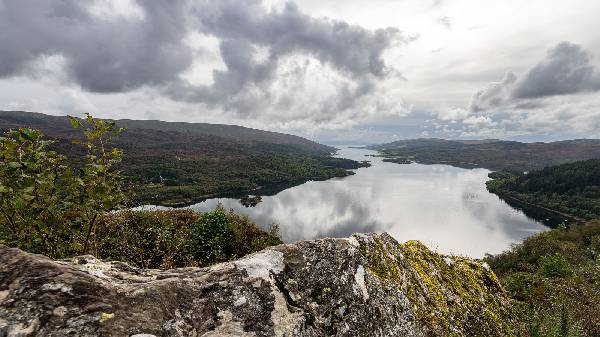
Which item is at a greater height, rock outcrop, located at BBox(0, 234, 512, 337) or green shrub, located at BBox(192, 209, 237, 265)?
rock outcrop, located at BBox(0, 234, 512, 337)

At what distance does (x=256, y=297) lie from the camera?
16.8ft

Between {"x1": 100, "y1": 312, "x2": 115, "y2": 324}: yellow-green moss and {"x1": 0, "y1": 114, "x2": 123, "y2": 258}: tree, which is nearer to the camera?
{"x1": 100, "y1": 312, "x2": 115, "y2": 324}: yellow-green moss

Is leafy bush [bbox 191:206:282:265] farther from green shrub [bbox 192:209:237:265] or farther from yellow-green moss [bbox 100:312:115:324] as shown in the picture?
yellow-green moss [bbox 100:312:115:324]

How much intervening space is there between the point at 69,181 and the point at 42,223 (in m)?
0.81

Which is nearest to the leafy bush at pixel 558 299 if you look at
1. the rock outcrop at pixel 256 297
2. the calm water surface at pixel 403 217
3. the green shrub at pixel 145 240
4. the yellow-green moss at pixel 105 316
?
the rock outcrop at pixel 256 297

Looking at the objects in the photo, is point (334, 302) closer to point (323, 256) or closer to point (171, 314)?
point (323, 256)

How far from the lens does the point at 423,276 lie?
25.6 feet

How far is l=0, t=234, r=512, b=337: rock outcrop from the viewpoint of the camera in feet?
12.9

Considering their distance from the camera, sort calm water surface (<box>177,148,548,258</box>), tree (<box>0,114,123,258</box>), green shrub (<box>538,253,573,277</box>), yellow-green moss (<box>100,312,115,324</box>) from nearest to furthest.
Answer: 1. yellow-green moss (<box>100,312,115,324</box>)
2. tree (<box>0,114,123,258</box>)
3. green shrub (<box>538,253,573,277</box>)
4. calm water surface (<box>177,148,548,258</box>)

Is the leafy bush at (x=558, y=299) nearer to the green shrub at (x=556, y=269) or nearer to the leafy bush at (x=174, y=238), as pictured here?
the green shrub at (x=556, y=269)

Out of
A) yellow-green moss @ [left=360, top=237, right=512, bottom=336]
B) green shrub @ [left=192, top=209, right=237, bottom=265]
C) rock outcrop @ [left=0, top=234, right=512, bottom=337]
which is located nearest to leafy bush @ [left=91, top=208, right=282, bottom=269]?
green shrub @ [left=192, top=209, right=237, bottom=265]

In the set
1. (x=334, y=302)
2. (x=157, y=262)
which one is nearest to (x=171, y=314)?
(x=334, y=302)

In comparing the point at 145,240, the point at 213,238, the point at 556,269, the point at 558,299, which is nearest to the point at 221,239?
the point at 213,238

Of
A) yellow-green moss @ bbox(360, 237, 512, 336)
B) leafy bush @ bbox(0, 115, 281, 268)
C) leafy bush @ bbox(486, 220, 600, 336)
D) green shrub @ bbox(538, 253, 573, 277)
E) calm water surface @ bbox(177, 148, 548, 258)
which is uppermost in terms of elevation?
leafy bush @ bbox(0, 115, 281, 268)
